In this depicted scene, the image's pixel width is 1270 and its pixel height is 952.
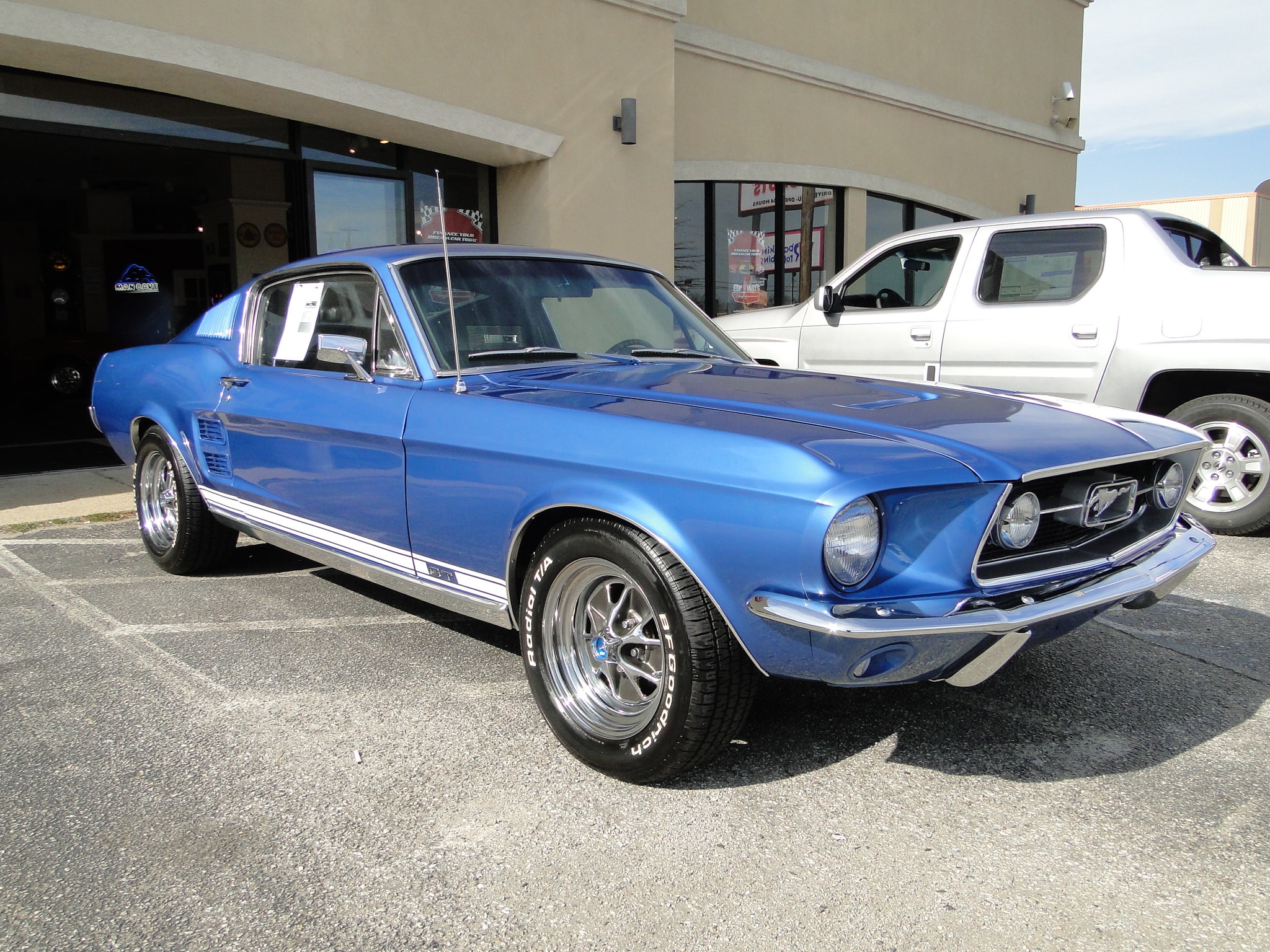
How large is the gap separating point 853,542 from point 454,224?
26.9 ft

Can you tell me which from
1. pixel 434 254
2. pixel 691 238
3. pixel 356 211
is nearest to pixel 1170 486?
pixel 434 254

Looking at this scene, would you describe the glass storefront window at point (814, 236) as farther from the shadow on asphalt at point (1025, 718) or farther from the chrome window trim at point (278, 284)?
the shadow on asphalt at point (1025, 718)

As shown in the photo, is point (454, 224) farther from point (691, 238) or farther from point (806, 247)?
point (806, 247)

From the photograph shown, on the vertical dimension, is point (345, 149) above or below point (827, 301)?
above

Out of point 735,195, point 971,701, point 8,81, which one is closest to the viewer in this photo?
point 971,701

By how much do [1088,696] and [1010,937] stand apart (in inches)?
58.3

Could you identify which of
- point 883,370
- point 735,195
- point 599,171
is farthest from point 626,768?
point 735,195

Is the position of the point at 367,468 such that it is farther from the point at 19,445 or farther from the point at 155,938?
the point at 19,445

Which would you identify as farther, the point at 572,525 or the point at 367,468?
the point at 367,468

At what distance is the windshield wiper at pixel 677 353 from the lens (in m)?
3.83

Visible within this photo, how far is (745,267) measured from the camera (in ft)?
42.2

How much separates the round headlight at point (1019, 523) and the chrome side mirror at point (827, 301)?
4008 millimetres

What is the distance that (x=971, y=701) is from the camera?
10.8 feet

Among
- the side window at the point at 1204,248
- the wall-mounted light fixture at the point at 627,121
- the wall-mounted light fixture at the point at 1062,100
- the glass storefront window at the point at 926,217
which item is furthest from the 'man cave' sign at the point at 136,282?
the wall-mounted light fixture at the point at 1062,100
